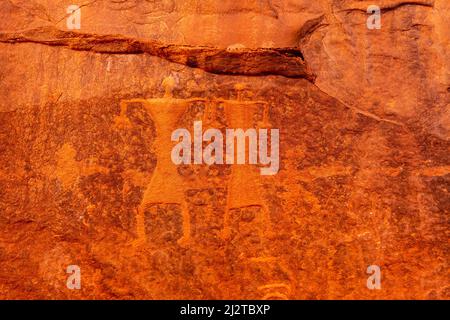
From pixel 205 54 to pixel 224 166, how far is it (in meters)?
0.46

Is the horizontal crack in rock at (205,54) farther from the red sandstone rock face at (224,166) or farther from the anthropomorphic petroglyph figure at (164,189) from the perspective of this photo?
the anthropomorphic petroglyph figure at (164,189)

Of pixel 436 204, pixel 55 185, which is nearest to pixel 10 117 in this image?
pixel 55 185

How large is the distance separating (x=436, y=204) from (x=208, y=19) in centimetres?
117

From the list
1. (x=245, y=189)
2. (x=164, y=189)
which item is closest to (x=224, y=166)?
(x=245, y=189)

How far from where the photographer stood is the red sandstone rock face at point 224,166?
6.73 feet

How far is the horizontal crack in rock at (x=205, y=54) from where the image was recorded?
2.08 metres

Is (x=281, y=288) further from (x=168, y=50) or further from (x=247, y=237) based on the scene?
(x=168, y=50)

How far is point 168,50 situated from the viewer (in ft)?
6.83

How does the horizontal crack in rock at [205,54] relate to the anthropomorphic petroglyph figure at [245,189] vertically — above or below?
above

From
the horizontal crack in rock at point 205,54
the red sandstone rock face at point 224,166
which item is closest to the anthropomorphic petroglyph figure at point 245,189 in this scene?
the red sandstone rock face at point 224,166

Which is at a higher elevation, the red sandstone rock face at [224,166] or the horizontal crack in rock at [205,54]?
the horizontal crack in rock at [205,54]

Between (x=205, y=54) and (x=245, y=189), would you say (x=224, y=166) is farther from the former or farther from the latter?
(x=205, y=54)

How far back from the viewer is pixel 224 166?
207cm

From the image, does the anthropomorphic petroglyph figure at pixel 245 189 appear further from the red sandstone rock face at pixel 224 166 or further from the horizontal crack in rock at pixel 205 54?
the horizontal crack in rock at pixel 205 54
